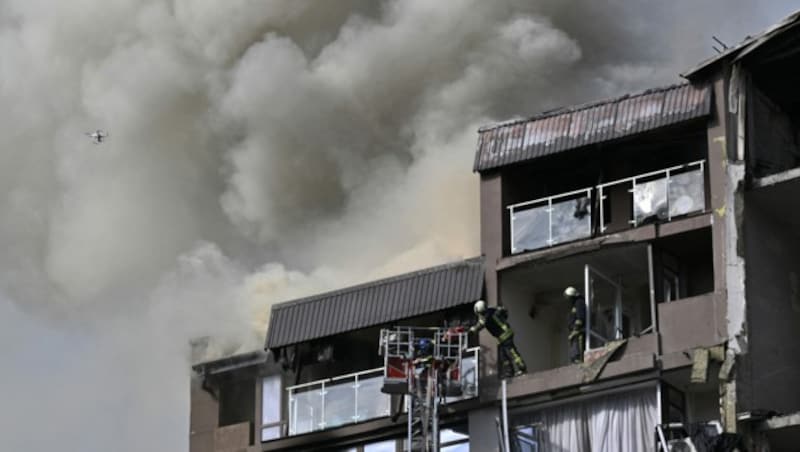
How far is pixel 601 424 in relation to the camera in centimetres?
4794

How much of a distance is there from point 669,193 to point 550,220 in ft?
9.71

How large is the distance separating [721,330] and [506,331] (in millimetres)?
5081

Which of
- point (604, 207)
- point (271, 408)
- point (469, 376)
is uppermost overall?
point (604, 207)

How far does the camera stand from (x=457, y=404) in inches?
1964

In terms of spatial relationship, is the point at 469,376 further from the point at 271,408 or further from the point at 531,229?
the point at 271,408

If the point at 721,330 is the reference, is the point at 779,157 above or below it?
above

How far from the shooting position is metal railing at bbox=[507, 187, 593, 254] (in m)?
50.3

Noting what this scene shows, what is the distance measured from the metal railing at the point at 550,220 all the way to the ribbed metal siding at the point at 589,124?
3.64 ft

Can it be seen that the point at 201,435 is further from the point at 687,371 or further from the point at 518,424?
the point at 687,371

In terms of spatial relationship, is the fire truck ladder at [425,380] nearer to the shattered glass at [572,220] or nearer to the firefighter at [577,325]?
the firefighter at [577,325]

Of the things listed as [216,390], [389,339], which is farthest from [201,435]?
[389,339]

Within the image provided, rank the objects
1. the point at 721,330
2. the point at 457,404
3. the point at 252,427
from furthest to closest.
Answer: the point at 252,427
the point at 457,404
the point at 721,330

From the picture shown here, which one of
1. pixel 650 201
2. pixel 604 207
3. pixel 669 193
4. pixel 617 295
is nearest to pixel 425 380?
pixel 617 295

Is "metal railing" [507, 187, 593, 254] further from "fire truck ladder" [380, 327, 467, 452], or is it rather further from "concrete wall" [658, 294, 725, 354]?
"concrete wall" [658, 294, 725, 354]
